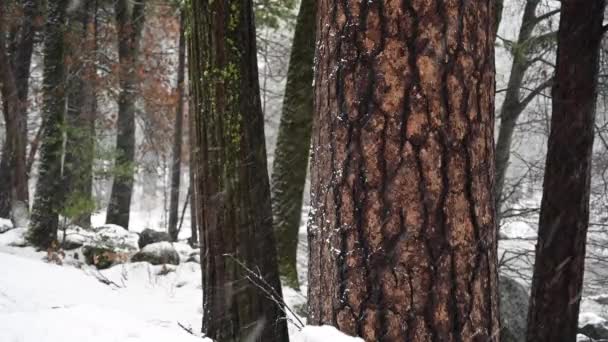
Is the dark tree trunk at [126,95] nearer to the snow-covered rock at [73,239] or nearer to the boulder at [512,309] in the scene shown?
the snow-covered rock at [73,239]

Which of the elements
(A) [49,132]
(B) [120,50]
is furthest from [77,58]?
(B) [120,50]

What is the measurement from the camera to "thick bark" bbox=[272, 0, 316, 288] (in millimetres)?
6250

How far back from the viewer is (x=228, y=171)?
3.56 m

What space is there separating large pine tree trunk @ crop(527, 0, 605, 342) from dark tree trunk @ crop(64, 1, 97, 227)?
7162 mm

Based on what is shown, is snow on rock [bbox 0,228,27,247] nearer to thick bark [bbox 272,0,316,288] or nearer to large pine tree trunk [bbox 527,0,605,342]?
thick bark [bbox 272,0,316,288]

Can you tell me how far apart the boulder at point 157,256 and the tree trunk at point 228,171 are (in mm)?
4894

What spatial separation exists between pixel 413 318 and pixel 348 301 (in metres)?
0.22

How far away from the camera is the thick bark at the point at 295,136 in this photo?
625cm

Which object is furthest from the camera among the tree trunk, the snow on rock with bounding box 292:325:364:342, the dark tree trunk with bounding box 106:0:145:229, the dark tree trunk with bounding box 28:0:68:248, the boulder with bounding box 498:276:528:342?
the dark tree trunk with bounding box 106:0:145:229

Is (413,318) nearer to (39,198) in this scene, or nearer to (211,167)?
(211,167)

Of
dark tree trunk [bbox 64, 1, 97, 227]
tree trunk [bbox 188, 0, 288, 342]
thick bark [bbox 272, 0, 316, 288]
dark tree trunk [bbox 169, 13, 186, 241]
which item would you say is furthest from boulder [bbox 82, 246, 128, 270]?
tree trunk [bbox 188, 0, 288, 342]

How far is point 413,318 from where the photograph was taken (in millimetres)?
1521

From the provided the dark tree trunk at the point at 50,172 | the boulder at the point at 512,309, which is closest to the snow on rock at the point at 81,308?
the dark tree trunk at the point at 50,172

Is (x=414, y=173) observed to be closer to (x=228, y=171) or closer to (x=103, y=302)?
(x=228, y=171)
